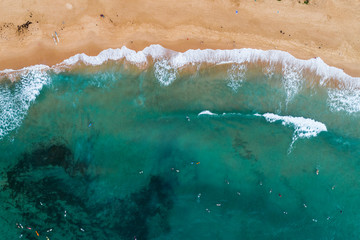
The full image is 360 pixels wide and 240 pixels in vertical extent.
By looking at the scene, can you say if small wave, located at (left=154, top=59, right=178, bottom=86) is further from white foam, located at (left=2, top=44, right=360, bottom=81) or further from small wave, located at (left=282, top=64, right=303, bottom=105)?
small wave, located at (left=282, top=64, right=303, bottom=105)

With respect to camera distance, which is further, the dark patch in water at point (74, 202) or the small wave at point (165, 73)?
the small wave at point (165, 73)

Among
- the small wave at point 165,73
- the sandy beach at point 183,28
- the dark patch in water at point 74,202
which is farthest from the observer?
the small wave at point 165,73

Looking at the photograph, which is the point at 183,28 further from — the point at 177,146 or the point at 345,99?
the point at 345,99

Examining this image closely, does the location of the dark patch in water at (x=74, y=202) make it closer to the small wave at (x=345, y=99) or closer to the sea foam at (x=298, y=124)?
the sea foam at (x=298, y=124)

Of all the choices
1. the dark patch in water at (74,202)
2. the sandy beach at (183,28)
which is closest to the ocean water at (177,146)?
the dark patch in water at (74,202)

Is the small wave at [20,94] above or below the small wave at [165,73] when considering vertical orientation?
below

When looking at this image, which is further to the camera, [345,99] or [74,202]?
[345,99]

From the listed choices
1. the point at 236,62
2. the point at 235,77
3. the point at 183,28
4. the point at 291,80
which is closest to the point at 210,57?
the point at 236,62
